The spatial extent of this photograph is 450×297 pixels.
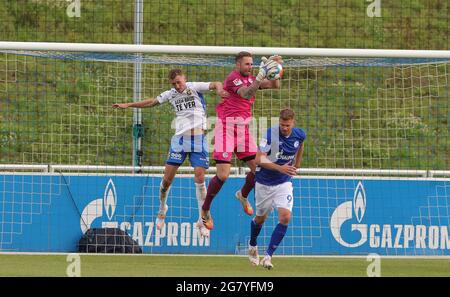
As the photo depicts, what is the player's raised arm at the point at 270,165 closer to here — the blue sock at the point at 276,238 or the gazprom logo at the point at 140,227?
the blue sock at the point at 276,238

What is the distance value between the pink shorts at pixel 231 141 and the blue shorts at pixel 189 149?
40cm

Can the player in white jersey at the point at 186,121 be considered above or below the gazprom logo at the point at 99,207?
above

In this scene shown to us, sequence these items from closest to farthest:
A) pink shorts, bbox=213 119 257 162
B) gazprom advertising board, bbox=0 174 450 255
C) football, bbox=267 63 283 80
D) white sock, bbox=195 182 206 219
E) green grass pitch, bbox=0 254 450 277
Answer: green grass pitch, bbox=0 254 450 277 < football, bbox=267 63 283 80 < pink shorts, bbox=213 119 257 162 < white sock, bbox=195 182 206 219 < gazprom advertising board, bbox=0 174 450 255

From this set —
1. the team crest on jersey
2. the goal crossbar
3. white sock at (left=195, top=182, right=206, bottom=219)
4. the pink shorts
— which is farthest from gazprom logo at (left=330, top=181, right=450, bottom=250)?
the team crest on jersey

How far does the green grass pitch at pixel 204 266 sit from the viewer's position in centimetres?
1252

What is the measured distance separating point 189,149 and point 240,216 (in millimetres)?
2139

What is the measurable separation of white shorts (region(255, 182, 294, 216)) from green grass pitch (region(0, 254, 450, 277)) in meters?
0.83

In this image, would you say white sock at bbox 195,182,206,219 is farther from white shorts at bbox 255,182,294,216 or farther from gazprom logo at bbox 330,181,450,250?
gazprom logo at bbox 330,181,450,250

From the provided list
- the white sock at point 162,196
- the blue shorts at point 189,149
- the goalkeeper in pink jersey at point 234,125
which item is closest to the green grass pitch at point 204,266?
the white sock at point 162,196

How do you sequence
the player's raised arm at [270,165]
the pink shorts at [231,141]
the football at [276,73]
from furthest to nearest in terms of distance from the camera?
the pink shorts at [231,141] → the football at [276,73] → the player's raised arm at [270,165]

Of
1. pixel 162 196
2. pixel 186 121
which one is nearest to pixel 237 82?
pixel 186 121

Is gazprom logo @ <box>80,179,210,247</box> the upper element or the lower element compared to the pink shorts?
lower

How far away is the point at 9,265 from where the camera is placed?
1323 cm

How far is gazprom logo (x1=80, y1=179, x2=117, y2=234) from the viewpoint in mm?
16062
